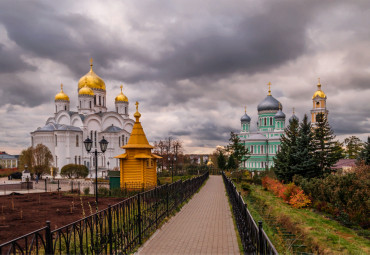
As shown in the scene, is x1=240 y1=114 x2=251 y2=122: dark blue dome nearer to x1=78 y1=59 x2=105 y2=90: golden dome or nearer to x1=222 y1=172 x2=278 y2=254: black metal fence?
x1=78 y1=59 x2=105 y2=90: golden dome

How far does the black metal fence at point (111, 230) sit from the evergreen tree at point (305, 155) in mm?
13639

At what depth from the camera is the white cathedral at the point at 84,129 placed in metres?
37.5

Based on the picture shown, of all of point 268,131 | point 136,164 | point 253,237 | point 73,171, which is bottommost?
point 73,171

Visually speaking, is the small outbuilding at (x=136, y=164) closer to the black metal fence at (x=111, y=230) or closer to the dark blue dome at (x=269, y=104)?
the black metal fence at (x=111, y=230)

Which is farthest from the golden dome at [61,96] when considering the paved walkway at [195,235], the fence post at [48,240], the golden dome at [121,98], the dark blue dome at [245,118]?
the fence post at [48,240]

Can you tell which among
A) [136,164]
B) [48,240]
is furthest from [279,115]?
[48,240]

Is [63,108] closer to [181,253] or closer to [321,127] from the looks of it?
[321,127]

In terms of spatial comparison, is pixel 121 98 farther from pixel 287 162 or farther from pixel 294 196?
pixel 294 196

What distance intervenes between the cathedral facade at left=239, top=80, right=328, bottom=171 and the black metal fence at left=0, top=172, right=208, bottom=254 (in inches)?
1579

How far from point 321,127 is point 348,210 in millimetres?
15754

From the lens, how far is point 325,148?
75.7ft

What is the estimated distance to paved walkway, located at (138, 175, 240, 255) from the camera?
6254mm

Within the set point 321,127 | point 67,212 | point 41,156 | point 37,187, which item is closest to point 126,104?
point 41,156

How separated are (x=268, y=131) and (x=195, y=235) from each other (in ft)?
162
